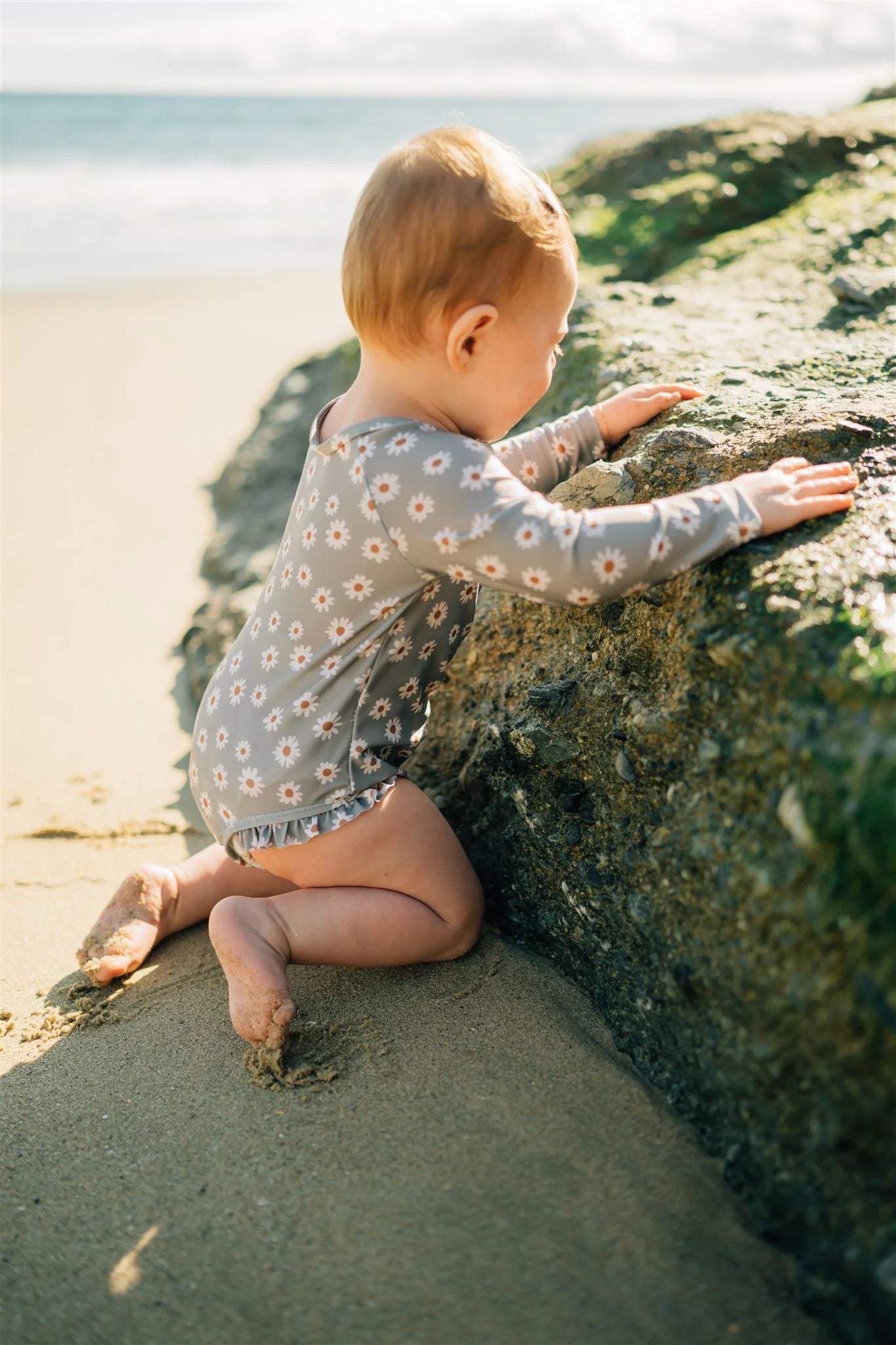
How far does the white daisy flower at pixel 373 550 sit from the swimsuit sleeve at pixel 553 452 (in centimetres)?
45

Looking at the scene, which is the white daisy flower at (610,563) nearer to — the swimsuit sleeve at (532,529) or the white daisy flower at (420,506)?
the swimsuit sleeve at (532,529)

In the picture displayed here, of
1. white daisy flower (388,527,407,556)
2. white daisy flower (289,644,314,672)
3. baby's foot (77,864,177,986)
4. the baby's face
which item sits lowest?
baby's foot (77,864,177,986)

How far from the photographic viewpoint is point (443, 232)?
5.72 feet

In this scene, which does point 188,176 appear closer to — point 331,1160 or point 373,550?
point 373,550

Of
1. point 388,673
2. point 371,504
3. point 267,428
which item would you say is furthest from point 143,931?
point 267,428

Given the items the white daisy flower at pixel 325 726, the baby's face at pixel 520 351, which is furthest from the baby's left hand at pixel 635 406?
the white daisy flower at pixel 325 726

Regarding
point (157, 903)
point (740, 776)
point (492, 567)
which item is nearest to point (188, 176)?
point (157, 903)

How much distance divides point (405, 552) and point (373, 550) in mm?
65

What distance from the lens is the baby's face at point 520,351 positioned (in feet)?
6.04

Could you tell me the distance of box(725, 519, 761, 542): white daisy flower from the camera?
1.66 metres

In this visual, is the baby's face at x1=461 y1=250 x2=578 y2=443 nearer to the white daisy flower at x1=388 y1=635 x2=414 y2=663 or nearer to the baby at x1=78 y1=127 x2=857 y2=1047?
the baby at x1=78 y1=127 x2=857 y2=1047

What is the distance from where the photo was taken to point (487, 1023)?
1891 mm

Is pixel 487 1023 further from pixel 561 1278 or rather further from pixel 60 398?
pixel 60 398

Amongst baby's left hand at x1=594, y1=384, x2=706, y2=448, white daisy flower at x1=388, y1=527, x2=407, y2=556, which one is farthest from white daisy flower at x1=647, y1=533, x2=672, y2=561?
baby's left hand at x1=594, y1=384, x2=706, y2=448
